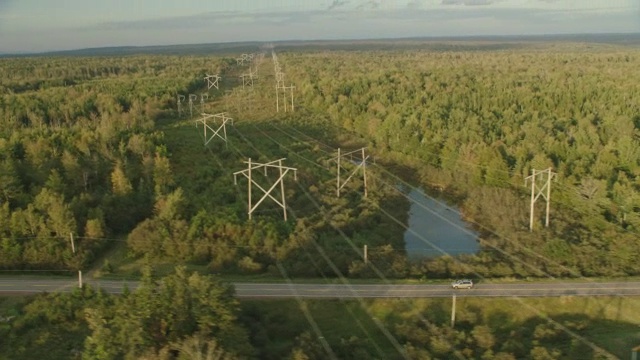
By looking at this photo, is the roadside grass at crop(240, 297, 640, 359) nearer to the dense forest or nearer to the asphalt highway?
the dense forest

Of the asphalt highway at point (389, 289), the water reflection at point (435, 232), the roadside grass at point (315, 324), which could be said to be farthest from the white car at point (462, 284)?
the water reflection at point (435, 232)

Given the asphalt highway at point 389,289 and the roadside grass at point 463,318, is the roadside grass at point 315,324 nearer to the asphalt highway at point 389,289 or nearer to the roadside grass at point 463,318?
the roadside grass at point 463,318

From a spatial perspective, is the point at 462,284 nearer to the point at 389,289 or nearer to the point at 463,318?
the point at 463,318

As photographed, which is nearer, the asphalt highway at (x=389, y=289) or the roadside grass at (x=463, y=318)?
the roadside grass at (x=463, y=318)

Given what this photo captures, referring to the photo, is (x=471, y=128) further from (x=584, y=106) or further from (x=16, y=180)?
(x=16, y=180)

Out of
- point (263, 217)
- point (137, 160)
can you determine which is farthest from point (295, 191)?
point (137, 160)

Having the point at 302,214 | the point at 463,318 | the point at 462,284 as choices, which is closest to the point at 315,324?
the point at 463,318
